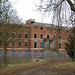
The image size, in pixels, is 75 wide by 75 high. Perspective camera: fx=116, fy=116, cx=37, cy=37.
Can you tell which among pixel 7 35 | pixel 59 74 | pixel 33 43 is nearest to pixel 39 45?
pixel 33 43

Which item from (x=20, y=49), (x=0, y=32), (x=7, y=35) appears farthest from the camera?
(x=20, y=49)

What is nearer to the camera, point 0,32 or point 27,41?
point 0,32

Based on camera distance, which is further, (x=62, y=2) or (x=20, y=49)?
(x=20, y=49)

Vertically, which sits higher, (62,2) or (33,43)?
(62,2)

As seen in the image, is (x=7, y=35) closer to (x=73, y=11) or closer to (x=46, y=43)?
(x=73, y=11)

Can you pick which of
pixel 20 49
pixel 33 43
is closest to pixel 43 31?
pixel 33 43

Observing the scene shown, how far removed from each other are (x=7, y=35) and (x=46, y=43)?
80.9 ft

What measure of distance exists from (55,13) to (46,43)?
107 ft

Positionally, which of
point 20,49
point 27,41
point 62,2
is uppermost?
point 62,2

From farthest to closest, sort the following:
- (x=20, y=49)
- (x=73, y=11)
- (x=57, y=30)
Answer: (x=20, y=49), (x=57, y=30), (x=73, y=11)

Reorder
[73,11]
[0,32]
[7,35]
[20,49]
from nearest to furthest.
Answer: [73,11] → [0,32] → [7,35] → [20,49]

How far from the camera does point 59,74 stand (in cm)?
843

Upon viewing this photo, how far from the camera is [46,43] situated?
4050cm

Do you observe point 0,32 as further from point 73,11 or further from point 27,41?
point 27,41
